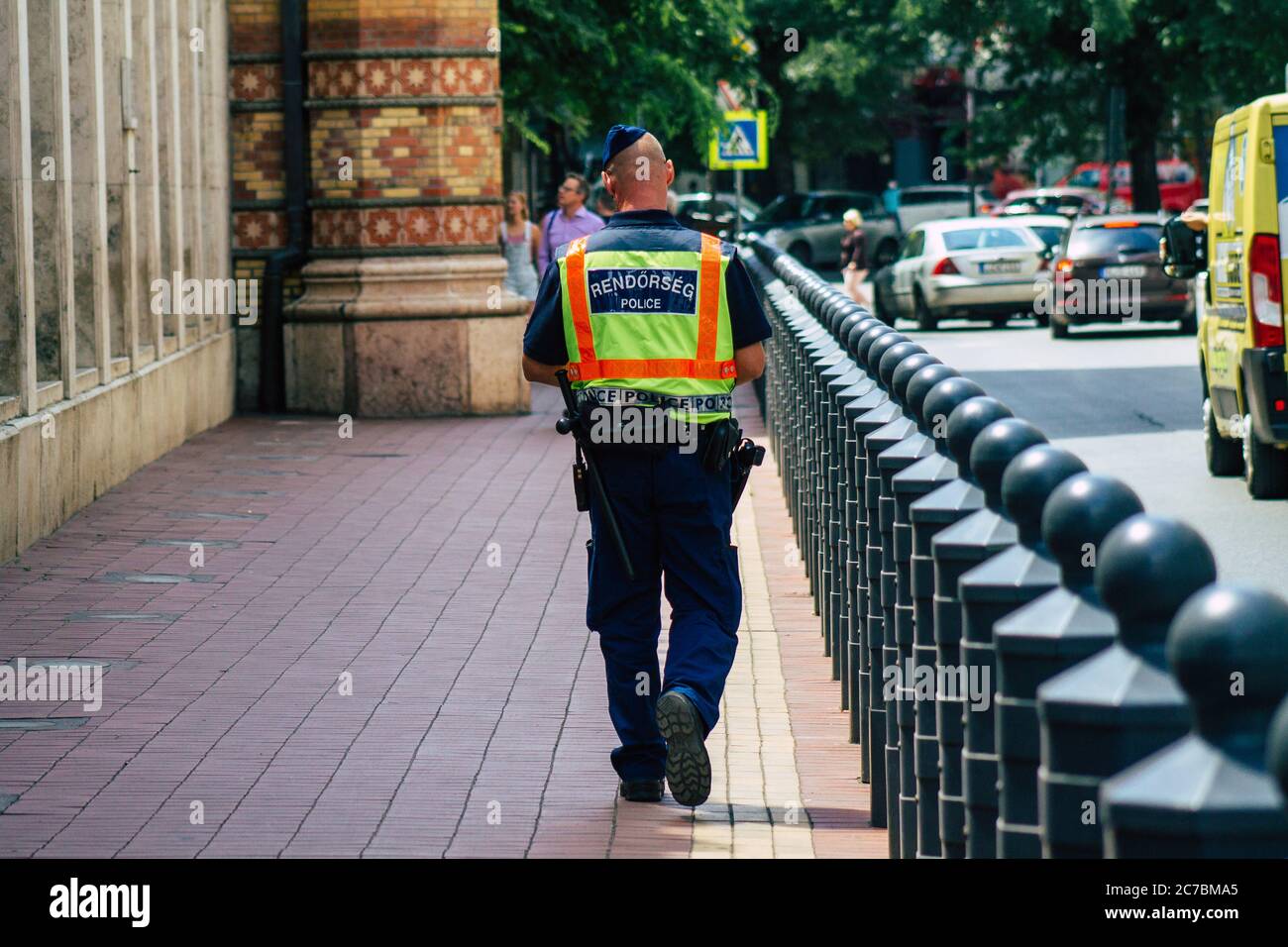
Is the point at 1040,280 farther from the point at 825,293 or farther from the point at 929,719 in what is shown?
the point at 929,719

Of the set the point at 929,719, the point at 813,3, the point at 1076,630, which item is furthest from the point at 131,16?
the point at 813,3

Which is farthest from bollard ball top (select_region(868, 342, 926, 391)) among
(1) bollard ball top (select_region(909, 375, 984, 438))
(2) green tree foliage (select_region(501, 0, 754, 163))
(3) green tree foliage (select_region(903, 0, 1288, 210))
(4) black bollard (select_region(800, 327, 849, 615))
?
(3) green tree foliage (select_region(903, 0, 1288, 210))

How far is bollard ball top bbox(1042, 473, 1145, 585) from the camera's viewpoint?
10.0ft

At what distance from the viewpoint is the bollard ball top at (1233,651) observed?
237cm

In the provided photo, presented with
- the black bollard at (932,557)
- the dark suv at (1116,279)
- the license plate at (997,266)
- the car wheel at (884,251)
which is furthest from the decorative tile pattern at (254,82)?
the car wheel at (884,251)

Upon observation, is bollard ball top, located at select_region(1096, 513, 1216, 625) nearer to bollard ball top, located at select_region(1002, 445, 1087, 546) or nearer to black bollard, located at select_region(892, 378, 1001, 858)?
bollard ball top, located at select_region(1002, 445, 1087, 546)

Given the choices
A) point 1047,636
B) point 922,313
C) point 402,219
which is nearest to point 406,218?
point 402,219

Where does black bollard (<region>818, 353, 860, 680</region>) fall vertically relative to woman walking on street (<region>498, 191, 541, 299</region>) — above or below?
below

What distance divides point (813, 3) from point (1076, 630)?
51.4m

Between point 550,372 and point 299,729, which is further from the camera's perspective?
point 299,729

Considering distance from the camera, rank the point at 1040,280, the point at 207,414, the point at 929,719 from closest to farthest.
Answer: the point at 929,719 → the point at 207,414 → the point at 1040,280

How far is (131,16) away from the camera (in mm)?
14969

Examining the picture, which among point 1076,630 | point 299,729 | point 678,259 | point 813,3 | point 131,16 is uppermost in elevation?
point 813,3

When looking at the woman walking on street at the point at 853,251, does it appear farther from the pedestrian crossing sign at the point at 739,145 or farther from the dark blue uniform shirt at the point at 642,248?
the dark blue uniform shirt at the point at 642,248
